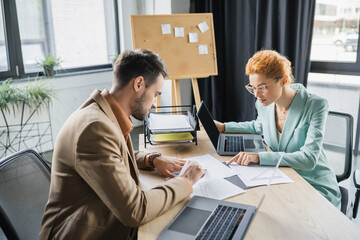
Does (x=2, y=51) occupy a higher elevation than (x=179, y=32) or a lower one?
lower

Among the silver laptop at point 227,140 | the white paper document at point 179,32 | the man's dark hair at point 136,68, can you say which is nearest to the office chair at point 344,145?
the silver laptop at point 227,140

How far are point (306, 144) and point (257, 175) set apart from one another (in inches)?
13.6

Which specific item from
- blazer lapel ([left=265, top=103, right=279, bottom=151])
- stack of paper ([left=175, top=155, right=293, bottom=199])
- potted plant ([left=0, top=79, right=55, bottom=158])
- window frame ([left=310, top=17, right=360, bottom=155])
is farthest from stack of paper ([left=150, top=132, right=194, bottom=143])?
window frame ([left=310, top=17, right=360, bottom=155])

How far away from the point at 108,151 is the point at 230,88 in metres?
2.79

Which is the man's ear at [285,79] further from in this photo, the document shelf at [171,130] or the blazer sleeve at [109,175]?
the blazer sleeve at [109,175]

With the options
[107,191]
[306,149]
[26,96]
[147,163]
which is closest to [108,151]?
[107,191]

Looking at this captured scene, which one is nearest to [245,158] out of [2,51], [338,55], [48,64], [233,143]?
[233,143]

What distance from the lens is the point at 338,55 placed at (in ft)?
10.8

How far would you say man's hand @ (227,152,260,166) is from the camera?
1546mm

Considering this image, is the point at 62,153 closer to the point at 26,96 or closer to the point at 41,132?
the point at 26,96

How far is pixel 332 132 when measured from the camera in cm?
204

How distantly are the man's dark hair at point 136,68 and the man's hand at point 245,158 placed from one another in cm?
55

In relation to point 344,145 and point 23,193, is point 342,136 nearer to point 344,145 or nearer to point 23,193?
point 344,145

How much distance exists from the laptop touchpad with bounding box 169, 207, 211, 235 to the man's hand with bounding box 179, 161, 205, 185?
157 millimetres
